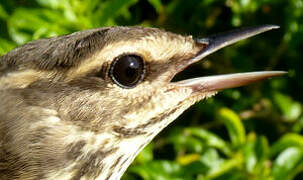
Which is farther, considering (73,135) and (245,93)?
(245,93)

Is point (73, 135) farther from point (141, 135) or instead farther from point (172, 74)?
point (172, 74)

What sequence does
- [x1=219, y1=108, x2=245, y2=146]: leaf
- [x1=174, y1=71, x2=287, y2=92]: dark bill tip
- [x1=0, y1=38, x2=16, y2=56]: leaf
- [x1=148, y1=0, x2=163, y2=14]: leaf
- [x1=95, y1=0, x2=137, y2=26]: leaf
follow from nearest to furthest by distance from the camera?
[x1=174, y1=71, x2=287, y2=92]: dark bill tip < [x1=0, y1=38, x2=16, y2=56]: leaf < [x1=95, y1=0, x2=137, y2=26]: leaf < [x1=148, y1=0, x2=163, y2=14]: leaf < [x1=219, y1=108, x2=245, y2=146]: leaf

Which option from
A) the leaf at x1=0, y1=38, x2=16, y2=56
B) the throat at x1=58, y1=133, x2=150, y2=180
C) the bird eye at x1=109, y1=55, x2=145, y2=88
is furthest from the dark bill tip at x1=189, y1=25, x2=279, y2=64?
the leaf at x1=0, y1=38, x2=16, y2=56

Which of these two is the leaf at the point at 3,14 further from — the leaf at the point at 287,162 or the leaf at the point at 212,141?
the leaf at the point at 287,162

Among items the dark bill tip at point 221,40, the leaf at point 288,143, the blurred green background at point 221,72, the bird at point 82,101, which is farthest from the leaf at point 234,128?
the bird at point 82,101

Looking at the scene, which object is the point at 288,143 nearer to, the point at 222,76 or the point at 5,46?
the point at 222,76

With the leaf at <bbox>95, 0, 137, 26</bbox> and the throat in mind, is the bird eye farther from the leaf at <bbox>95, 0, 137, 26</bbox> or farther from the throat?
the leaf at <bbox>95, 0, 137, 26</bbox>

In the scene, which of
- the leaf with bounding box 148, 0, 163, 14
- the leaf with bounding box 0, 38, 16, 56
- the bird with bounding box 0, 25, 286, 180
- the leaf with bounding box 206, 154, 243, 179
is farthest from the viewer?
the leaf with bounding box 206, 154, 243, 179

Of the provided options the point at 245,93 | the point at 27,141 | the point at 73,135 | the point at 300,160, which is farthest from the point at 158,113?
the point at 245,93
